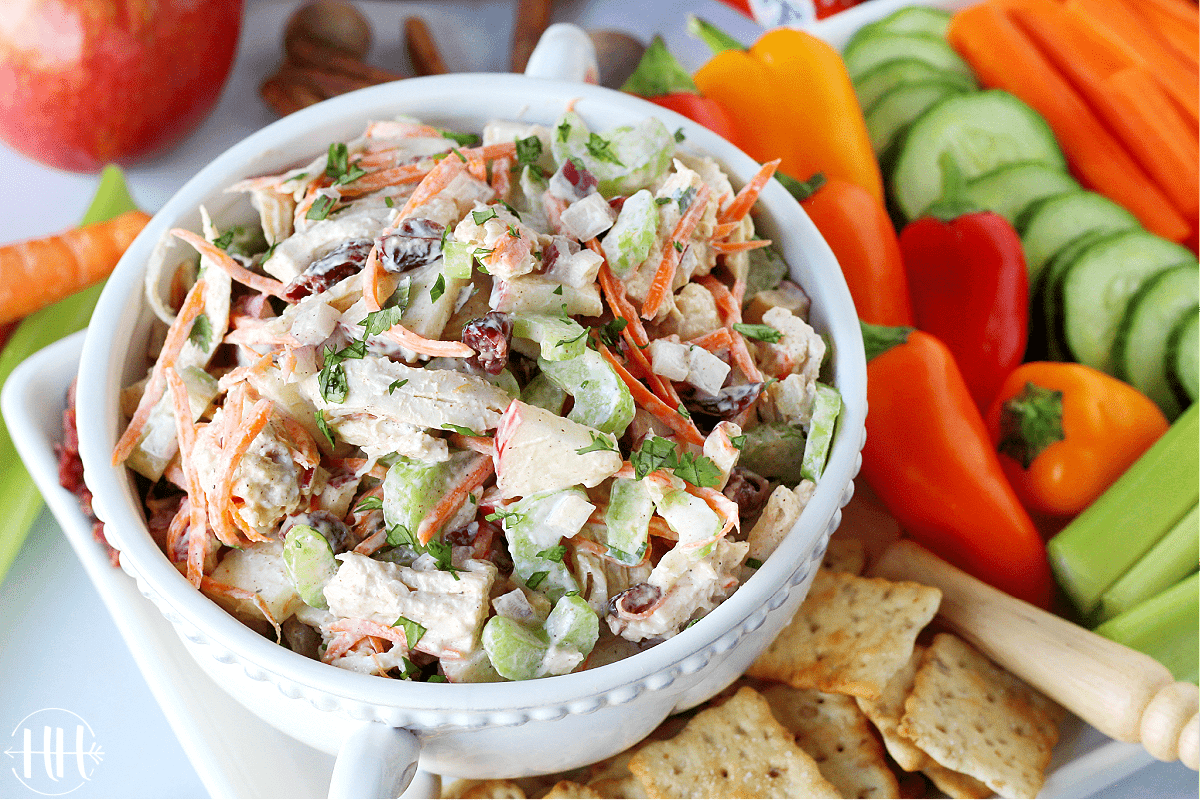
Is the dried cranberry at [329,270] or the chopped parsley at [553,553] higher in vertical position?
the dried cranberry at [329,270]

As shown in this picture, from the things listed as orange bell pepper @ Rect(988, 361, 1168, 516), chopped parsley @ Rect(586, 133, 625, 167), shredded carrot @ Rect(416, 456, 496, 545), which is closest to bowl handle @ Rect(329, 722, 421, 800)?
shredded carrot @ Rect(416, 456, 496, 545)

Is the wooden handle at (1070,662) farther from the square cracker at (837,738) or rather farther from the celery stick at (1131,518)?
the square cracker at (837,738)

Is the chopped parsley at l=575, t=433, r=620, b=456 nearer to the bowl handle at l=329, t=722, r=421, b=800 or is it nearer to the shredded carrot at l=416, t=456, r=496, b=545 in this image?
the shredded carrot at l=416, t=456, r=496, b=545

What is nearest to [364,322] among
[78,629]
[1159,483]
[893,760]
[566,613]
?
[566,613]

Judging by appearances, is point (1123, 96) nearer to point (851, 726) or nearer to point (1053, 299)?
point (1053, 299)

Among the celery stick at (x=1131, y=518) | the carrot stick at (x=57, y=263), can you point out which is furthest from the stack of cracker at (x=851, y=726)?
the carrot stick at (x=57, y=263)
